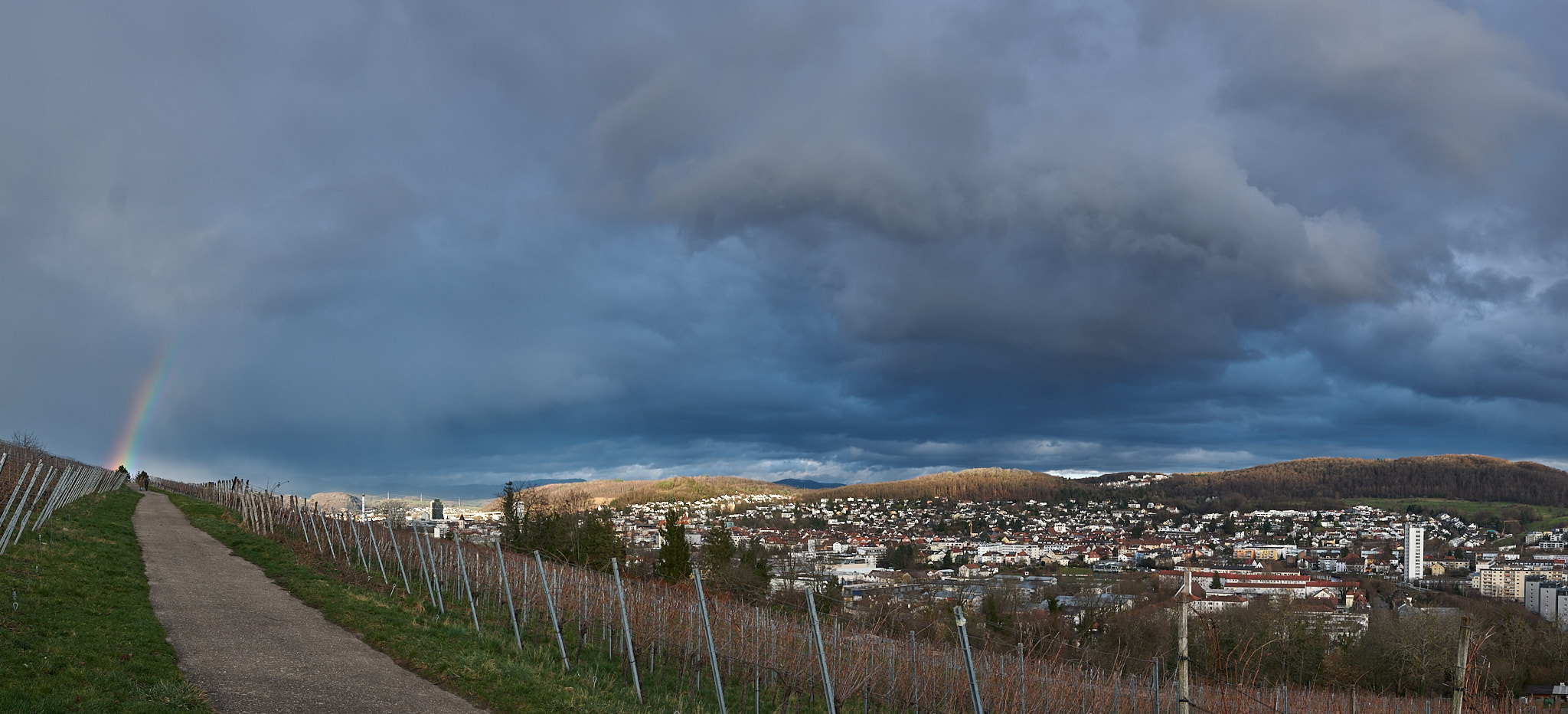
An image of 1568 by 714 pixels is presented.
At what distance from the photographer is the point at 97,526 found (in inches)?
995

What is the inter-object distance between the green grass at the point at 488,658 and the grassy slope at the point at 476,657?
18 mm

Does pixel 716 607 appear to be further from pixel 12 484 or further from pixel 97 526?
pixel 12 484

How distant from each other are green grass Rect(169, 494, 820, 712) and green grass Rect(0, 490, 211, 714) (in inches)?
111

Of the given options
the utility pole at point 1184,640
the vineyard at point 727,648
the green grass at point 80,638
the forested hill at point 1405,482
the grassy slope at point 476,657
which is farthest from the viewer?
the forested hill at point 1405,482

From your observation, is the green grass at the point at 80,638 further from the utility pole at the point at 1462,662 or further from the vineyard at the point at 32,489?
the utility pole at the point at 1462,662

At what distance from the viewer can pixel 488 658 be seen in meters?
12.9

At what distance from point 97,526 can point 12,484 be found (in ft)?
10.7

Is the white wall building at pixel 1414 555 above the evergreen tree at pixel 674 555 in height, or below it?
below

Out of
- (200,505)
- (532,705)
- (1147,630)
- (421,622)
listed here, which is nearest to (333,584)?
(421,622)

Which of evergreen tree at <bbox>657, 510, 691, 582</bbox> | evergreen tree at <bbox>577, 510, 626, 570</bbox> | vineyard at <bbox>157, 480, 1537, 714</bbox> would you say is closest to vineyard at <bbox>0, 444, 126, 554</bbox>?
vineyard at <bbox>157, 480, 1537, 714</bbox>

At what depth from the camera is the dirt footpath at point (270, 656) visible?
10.1 m

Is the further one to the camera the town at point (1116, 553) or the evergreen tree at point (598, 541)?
the town at point (1116, 553)

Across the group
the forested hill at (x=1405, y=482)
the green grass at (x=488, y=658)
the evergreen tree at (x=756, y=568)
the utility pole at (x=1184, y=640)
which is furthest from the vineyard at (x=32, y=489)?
the forested hill at (x=1405, y=482)

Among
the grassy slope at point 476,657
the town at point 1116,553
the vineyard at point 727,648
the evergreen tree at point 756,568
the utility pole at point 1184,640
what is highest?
the utility pole at point 1184,640
